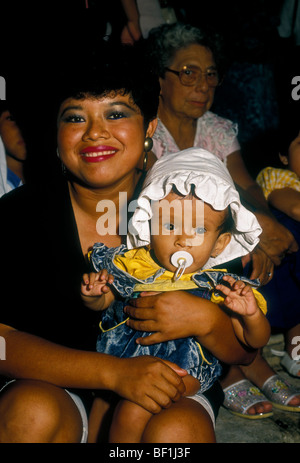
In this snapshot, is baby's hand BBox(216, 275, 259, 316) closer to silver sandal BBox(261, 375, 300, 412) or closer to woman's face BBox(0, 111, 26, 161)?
silver sandal BBox(261, 375, 300, 412)

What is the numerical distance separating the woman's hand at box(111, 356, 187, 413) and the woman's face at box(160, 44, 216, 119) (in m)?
2.10

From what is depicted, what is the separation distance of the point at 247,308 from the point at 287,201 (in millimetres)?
1222

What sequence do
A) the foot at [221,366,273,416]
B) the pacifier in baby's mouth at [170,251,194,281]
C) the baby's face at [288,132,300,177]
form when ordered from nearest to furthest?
the pacifier in baby's mouth at [170,251,194,281], the foot at [221,366,273,416], the baby's face at [288,132,300,177]

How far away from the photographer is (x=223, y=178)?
1572mm

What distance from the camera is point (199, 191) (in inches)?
59.2

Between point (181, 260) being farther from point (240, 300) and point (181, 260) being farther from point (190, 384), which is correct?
point (190, 384)

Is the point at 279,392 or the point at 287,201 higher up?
the point at 287,201

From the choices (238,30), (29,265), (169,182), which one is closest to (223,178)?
(169,182)

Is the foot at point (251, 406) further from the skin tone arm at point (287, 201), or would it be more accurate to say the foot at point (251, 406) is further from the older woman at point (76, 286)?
the skin tone arm at point (287, 201)

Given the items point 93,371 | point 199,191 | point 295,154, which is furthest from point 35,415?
point 295,154

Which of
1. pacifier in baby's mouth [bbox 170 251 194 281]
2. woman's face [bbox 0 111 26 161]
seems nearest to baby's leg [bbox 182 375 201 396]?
pacifier in baby's mouth [bbox 170 251 194 281]

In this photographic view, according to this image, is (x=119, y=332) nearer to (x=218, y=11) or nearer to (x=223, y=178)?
(x=223, y=178)

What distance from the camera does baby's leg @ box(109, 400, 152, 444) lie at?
136 centimetres

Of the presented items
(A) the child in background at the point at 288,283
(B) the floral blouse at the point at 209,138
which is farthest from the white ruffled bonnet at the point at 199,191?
(B) the floral blouse at the point at 209,138
